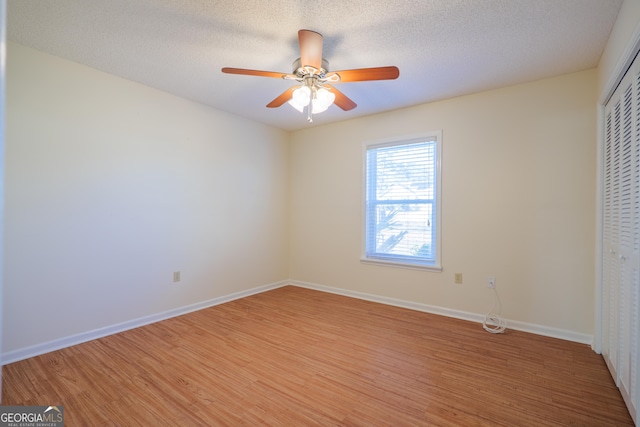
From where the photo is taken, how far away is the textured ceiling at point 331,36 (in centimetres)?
209

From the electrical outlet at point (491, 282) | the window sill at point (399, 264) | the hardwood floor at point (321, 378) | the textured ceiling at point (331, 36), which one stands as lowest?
the hardwood floor at point (321, 378)

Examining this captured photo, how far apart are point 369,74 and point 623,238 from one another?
1.98m

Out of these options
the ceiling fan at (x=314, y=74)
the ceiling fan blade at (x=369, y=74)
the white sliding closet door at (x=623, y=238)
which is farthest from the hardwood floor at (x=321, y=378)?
the ceiling fan blade at (x=369, y=74)

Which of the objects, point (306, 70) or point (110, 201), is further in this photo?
point (110, 201)

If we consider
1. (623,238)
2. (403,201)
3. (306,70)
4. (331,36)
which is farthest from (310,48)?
(623,238)

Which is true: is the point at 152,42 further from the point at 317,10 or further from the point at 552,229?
the point at 552,229

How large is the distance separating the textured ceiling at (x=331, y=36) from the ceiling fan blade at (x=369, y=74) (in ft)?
1.03

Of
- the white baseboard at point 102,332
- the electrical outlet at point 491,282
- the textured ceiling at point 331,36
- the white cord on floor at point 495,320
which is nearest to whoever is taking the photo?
the textured ceiling at point 331,36

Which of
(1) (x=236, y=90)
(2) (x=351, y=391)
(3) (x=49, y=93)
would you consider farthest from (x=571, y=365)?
(3) (x=49, y=93)

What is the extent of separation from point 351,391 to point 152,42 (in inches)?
116

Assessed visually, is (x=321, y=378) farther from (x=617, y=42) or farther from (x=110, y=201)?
(x=617, y=42)

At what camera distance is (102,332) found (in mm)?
2949

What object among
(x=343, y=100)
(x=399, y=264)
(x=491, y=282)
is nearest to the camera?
(x=343, y=100)

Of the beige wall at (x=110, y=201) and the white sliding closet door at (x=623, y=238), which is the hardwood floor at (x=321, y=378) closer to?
the white sliding closet door at (x=623, y=238)
